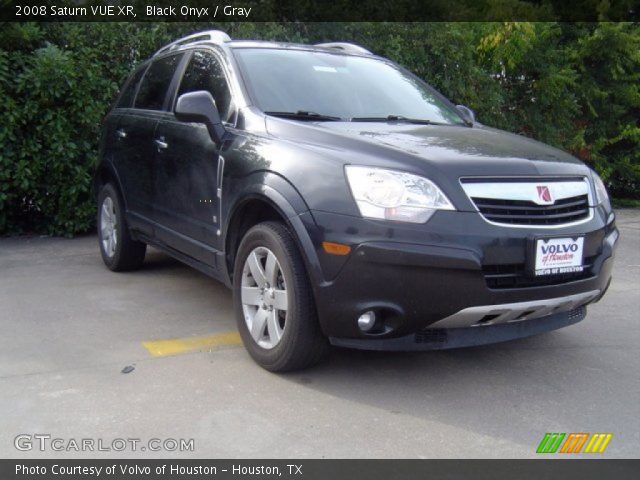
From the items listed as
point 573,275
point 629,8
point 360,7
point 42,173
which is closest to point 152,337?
point 573,275

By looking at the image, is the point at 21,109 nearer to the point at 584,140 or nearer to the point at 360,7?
the point at 360,7

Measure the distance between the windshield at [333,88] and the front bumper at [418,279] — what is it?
124 centimetres

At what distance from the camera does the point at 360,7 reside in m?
10.5

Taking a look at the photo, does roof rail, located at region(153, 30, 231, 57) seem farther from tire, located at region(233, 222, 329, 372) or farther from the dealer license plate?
the dealer license plate

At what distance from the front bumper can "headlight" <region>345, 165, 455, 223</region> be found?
5 centimetres

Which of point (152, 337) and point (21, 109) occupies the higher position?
point (21, 109)

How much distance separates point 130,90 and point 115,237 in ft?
4.19

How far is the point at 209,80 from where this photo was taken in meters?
5.14

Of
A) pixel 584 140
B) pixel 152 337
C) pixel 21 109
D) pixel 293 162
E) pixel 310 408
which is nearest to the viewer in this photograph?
pixel 310 408

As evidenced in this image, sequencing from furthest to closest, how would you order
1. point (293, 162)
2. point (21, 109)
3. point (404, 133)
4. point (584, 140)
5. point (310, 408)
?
1. point (584, 140)
2. point (21, 109)
3. point (404, 133)
4. point (293, 162)
5. point (310, 408)

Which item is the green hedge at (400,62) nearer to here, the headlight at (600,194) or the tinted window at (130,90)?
the tinted window at (130,90)

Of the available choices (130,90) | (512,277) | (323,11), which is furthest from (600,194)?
(323,11)

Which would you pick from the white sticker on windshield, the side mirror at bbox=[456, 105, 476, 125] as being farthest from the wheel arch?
the side mirror at bbox=[456, 105, 476, 125]

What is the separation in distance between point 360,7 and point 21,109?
496 cm
